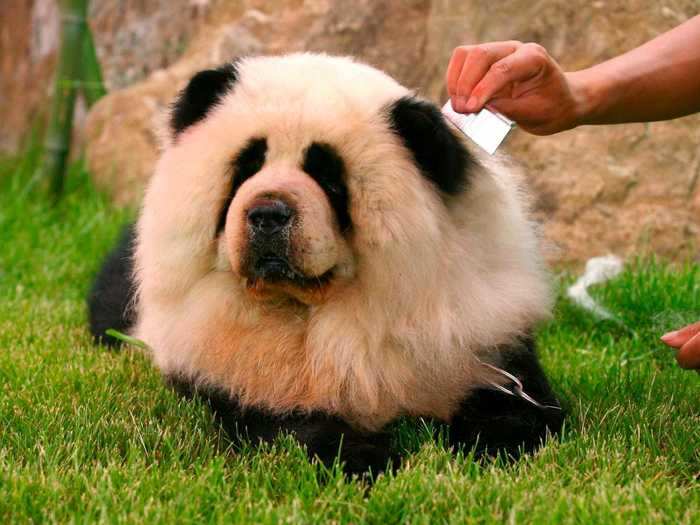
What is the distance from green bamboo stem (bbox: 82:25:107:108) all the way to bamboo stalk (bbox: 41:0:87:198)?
0.23 m

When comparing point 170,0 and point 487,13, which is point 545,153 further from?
point 170,0

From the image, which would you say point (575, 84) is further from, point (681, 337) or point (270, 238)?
point (270, 238)

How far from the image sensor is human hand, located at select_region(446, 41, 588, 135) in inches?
99.1

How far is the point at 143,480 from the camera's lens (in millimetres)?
2314

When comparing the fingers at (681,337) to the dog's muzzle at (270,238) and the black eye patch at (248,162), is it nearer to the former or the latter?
the dog's muzzle at (270,238)

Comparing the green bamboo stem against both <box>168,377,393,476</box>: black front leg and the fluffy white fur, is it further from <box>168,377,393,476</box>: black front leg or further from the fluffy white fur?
<box>168,377,393,476</box>: black front leg

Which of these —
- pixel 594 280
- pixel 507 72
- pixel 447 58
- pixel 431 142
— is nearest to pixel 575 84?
pixel 507 72

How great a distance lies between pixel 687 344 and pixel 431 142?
0.90 meters

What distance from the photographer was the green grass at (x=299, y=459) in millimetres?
2168

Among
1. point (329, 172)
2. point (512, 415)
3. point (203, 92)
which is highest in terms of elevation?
point (203, 92)

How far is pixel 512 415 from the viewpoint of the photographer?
272 centimetres

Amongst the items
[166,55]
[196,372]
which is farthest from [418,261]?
[166,55]

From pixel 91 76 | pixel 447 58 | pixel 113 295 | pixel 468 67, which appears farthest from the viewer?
pixel 91 76

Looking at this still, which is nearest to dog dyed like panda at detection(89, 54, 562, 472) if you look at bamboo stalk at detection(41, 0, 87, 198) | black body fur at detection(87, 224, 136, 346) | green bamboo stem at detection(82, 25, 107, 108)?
black body fur at detection(87, 224, 136, 346)
